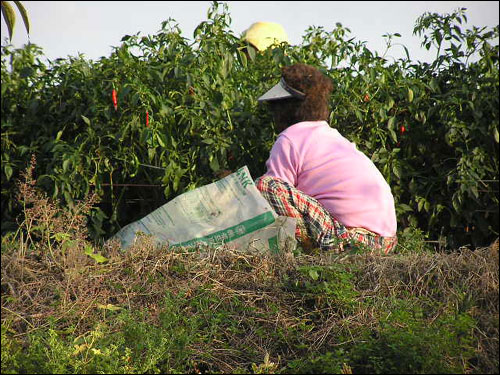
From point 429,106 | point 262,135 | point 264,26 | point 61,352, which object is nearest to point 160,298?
point 61,352

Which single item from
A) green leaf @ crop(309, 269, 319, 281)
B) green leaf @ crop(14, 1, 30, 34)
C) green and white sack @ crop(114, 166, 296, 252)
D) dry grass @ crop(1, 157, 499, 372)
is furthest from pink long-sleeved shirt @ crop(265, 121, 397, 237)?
green leaf @ crop(14, 1, 30, 34)

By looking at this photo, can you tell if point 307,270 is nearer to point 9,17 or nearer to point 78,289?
point 78,289

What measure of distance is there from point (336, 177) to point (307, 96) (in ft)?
1.73

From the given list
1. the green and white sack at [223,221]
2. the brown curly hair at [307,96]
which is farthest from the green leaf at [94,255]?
the brown curly hair at [307,96]

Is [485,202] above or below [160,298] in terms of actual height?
below

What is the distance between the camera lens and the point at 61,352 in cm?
258

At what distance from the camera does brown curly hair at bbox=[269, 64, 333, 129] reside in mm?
4066

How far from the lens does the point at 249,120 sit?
4402mm

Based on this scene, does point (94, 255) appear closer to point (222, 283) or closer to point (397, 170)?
point (222, 283)

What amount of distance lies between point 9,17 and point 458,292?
8.95 feet

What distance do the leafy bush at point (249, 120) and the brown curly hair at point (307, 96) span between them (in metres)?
0.28

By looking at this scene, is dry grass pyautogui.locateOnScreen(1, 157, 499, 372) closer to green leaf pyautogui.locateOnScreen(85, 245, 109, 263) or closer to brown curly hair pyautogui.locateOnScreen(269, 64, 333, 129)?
green leaf pyautogui.locateOnScreen(85, 245, 109, 263)

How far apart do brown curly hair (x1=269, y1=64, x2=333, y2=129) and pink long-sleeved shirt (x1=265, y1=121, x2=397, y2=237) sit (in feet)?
0.47

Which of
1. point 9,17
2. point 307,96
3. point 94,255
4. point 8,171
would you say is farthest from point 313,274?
point 8,171
